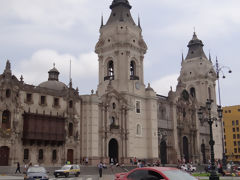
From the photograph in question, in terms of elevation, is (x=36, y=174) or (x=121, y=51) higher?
(x=121, y=51)

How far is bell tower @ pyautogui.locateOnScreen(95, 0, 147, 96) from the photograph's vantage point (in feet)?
188

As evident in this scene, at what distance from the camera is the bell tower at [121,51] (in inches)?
2259

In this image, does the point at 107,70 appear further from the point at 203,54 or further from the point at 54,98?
the point at 203,54

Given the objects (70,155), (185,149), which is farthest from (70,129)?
(185,149)

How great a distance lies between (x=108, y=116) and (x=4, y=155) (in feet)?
60.0

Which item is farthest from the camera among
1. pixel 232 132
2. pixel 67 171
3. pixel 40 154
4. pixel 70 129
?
pixel 232 132

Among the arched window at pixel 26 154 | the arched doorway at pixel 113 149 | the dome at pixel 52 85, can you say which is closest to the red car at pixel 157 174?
the arched window at pixel 26 154

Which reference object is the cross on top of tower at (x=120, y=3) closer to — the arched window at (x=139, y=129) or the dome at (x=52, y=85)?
the dome at (x=52, y=85)

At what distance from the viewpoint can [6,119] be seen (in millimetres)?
40969

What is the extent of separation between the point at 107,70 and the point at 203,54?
99.5 feet

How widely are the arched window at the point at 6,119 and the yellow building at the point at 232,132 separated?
7721 centimetres

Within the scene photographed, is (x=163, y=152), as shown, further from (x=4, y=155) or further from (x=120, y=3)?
(x=4, y=155)

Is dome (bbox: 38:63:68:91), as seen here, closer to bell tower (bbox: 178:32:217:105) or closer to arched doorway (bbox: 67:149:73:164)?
arched doorway (bbox: 67:149:73:164)

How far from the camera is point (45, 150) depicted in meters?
43.9
